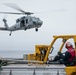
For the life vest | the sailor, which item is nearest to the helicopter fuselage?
the sailor

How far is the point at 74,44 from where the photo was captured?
10742 millimetres

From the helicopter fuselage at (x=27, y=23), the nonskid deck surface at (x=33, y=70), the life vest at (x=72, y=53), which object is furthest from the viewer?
the helicopter fuselage at (x=27, y=23)

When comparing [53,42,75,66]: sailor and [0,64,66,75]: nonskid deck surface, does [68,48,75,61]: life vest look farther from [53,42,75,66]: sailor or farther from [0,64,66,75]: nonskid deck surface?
[0,64,66,75]: nonskid deck surface

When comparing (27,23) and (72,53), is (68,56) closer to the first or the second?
(72,53)

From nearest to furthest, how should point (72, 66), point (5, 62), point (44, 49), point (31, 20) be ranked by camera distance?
point (72, 66) → point (5, 62) → point (44, 49) → point (31, 20)

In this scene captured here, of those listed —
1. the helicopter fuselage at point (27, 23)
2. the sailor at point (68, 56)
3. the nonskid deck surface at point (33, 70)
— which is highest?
the helicopter fuselage at point (27, 23)

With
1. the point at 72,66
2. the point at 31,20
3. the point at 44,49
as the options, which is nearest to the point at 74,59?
the point at 72,66

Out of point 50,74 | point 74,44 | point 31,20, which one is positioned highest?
point 31,20

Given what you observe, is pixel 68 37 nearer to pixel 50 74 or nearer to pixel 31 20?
pixel 50 74

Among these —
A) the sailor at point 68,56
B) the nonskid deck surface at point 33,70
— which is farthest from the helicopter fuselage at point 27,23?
the nonskid deck surface at point 33,70

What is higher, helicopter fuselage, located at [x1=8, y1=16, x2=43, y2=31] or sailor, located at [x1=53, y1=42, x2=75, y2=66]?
helicopter fuselage, located at [x1=8, y1=16, x2=43, y2=31]

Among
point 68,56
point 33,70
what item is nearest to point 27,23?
point 68,56

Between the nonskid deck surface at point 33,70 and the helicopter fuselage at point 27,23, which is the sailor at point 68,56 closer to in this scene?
the nonskid deck surface at point 33,70

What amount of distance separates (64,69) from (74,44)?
1.30 m
